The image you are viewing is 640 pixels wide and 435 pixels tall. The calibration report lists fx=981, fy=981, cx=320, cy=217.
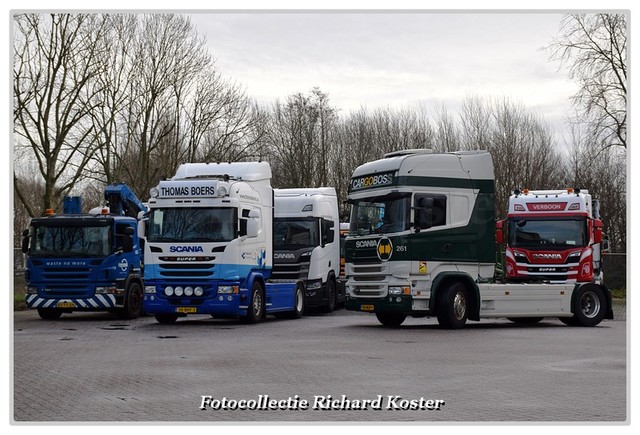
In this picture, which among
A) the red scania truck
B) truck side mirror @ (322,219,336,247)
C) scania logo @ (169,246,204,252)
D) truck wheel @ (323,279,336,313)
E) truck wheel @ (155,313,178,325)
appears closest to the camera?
scania logo @ (169,246,204,252)

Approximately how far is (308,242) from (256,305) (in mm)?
4868

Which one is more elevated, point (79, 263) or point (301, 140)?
point (301, 140)

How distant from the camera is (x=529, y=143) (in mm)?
22328

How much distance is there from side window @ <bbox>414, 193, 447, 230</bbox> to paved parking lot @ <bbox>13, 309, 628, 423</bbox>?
2.21 metres

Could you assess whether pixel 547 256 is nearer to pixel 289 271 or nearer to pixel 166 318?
pixel 289 271

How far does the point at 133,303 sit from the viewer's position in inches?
985

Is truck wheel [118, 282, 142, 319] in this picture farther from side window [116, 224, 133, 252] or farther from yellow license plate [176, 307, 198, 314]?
yellow license plate [176, 307, 198, 314]

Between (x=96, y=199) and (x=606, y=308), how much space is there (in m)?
15.7

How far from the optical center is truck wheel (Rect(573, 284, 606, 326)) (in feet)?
70.7

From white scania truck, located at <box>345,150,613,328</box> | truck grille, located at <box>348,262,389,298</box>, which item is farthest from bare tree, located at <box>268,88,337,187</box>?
truck grille, located at <box>348,262,389,298</box>

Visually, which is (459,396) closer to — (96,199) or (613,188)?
(613,188)

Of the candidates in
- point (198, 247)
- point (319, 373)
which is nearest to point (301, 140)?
point (198, 247)

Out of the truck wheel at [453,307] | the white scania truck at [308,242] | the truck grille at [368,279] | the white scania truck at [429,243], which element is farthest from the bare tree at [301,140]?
the truck wheel at [453,307]

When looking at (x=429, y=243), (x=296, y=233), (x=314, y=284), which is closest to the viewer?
(x=429, y=243)
